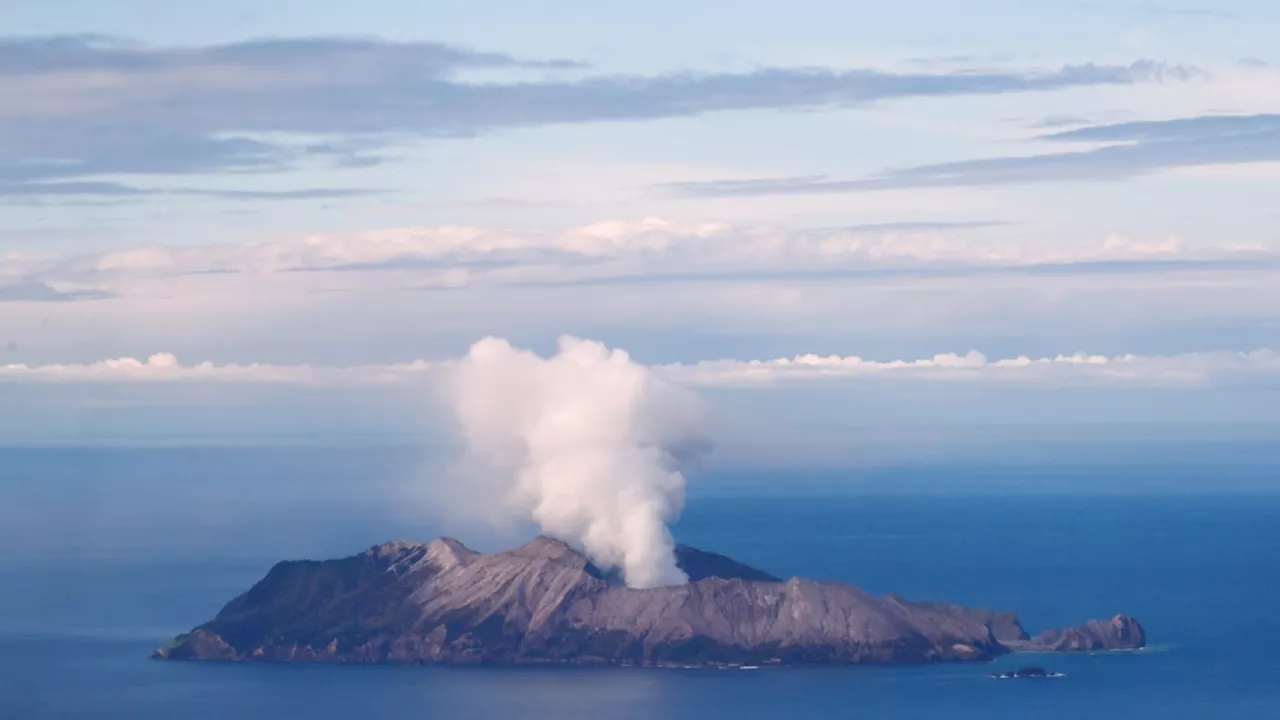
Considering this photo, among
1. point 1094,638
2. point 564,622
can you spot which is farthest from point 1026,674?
point 564,622

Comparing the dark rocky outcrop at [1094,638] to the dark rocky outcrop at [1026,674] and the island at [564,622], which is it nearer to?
the island at [564,622]

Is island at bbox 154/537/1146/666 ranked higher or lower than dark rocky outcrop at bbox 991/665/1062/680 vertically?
higher

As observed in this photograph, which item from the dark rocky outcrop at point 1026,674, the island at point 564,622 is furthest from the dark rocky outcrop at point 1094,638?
the dark rocky outcrop at point 1026,674

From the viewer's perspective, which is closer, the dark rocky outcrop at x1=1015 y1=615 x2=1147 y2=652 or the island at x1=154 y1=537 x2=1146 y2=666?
the island at x1=154 y1=537 x2=1146 y2=666

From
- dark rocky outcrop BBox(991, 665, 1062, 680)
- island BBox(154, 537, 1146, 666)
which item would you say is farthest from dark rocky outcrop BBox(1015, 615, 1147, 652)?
dark rocky outcrop BBox(991, 665, 1062, 680)

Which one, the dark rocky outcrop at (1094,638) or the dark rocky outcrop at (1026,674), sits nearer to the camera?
the dark rocky outcrop at (1026,674)

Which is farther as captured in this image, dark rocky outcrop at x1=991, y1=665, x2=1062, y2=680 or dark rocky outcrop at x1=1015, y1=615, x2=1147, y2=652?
dark rocky outcrop at x1=1015, y1=615, x2=1147, y2=652

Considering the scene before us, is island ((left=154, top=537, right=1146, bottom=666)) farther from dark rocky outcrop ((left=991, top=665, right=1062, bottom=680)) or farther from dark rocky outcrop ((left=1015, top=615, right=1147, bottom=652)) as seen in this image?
dark rocky outcrop ((left=991, top=665, right=1062, bottom=680))

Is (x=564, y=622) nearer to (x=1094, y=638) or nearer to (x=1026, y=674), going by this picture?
(x=1026, y=674)

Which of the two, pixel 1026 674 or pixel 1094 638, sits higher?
pixel 1094 638

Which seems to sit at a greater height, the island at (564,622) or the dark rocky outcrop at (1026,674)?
the island at (564,622)
